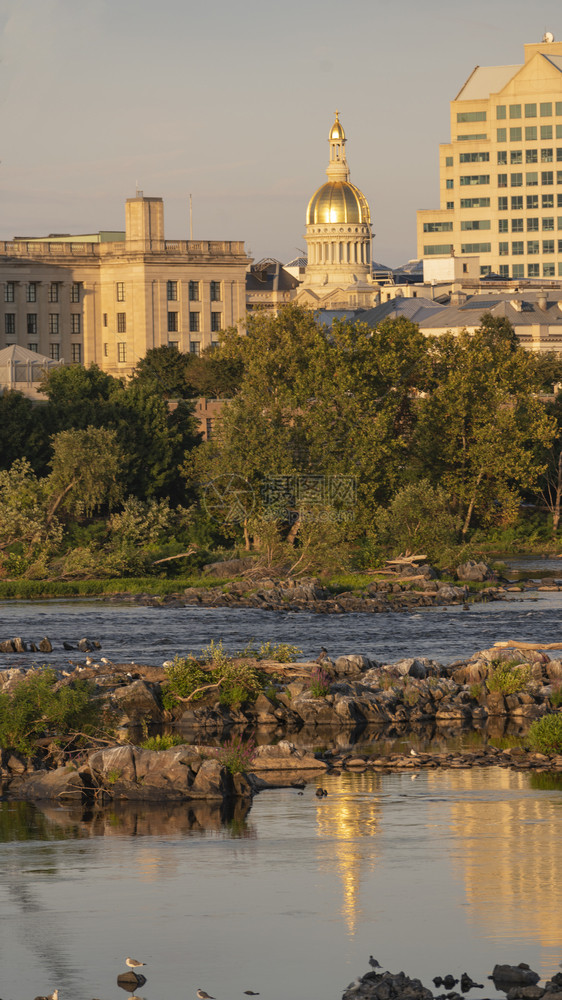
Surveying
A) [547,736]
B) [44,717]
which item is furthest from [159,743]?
[547,736]

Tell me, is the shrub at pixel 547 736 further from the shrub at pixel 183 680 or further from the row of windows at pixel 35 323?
the row of windows at pixel 35 323

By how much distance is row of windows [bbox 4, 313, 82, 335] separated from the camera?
605ft

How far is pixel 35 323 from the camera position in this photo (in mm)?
186750

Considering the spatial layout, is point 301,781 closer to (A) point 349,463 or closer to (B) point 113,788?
(B) point 113,788

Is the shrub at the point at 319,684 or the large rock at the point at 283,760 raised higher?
the shrub at the point at 319,684

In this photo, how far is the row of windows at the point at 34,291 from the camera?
604ft

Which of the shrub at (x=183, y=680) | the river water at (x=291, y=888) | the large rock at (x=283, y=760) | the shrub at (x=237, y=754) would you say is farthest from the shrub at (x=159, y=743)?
the shrub at (x=183, y=680)

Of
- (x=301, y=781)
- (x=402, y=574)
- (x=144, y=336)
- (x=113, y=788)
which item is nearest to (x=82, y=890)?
(x=113, y=788)

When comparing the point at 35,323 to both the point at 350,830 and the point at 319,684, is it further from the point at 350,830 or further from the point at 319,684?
the point at 350,830

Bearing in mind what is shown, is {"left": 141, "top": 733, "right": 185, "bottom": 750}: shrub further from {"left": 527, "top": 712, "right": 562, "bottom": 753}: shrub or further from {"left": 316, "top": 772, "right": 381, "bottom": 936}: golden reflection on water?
{"left": 527, "top": 712, "right": 562, "bottom": 753}: shrub

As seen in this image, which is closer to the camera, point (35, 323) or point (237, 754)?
point (237, 754)

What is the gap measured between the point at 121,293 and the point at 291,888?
16894 centimetres

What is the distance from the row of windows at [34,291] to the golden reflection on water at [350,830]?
15887 cm

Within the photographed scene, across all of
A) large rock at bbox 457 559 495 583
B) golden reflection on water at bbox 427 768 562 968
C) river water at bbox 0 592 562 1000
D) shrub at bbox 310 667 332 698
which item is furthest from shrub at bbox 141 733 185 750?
large rock at bbox 457 559 495 583
